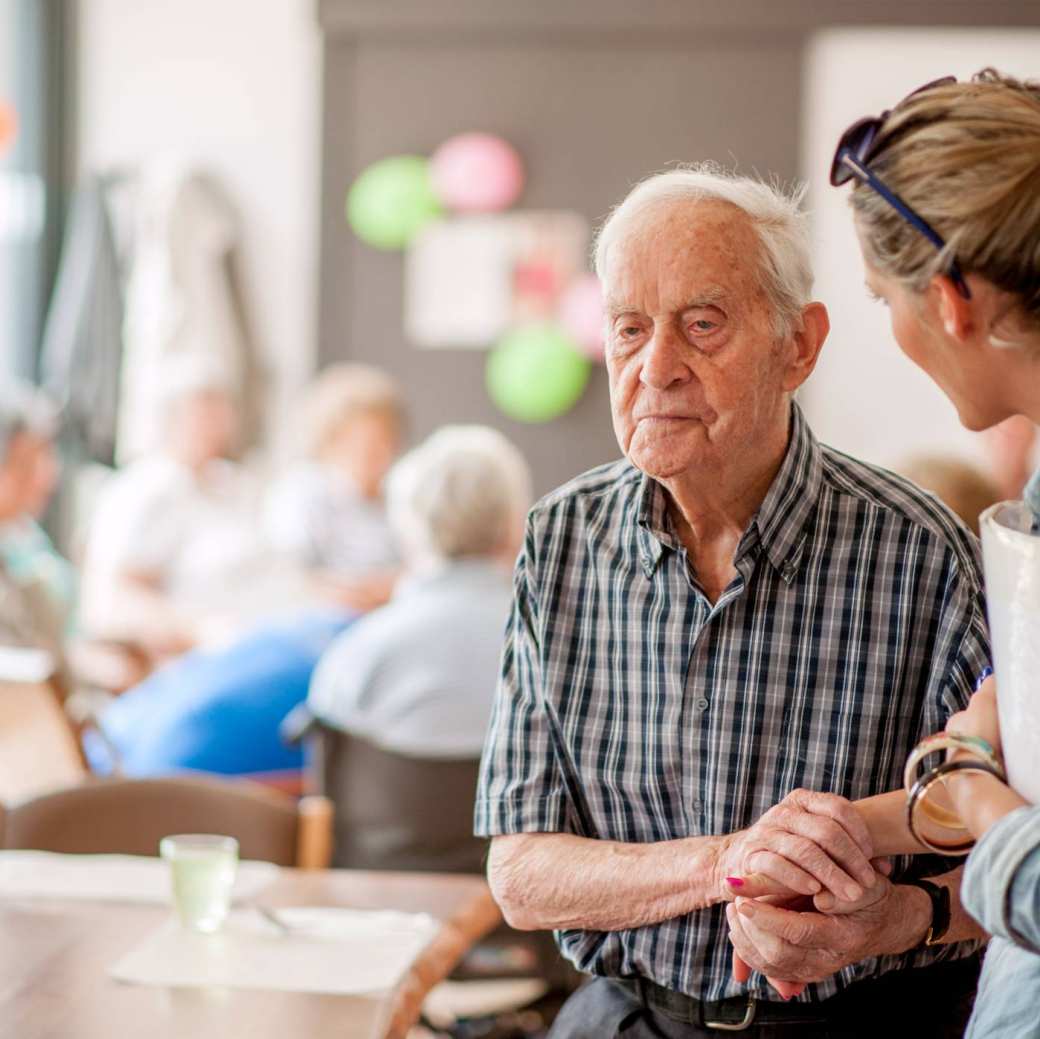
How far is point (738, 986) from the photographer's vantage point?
1513 millimetres

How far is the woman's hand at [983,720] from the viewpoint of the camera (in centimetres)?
114

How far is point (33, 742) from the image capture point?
3096 millimetres

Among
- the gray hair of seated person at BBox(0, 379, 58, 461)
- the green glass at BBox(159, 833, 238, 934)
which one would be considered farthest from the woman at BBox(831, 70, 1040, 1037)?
the gray hair of seated person at BBox(0, 379, 58, 461)

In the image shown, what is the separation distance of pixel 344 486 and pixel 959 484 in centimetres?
274

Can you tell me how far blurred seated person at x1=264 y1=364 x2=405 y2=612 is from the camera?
524cm

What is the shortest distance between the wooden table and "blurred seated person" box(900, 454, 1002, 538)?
51.1 inches

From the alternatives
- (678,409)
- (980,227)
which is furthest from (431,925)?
(980,227)

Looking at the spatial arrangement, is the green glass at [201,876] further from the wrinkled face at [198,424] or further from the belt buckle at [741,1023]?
the wrinkled face at [198,424]

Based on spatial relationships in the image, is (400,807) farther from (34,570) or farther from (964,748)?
(964,748)

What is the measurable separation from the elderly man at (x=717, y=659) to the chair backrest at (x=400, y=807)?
1.40m

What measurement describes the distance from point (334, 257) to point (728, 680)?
4.77m

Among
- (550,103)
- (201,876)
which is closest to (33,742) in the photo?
(201,876)

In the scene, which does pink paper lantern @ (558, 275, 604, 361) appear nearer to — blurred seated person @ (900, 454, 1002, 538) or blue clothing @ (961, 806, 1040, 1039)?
blurred seated person @ (900, 454, 1002, 538)

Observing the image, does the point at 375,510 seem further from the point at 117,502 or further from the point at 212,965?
the point at 212,965
